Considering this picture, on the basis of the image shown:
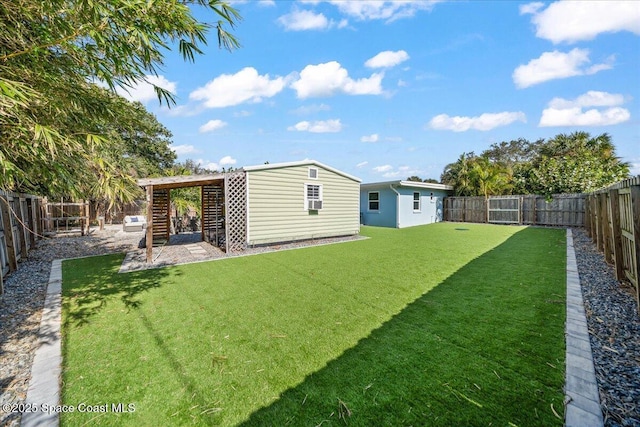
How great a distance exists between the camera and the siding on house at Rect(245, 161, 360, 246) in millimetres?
9109

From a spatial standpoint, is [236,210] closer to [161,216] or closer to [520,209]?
[161,216]

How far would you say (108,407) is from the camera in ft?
7.18

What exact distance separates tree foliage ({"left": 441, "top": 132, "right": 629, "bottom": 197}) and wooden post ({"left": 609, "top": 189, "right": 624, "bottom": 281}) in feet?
41.5

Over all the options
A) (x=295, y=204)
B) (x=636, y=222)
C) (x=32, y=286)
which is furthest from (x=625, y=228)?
(x=32, y=286)

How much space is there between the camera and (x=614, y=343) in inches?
114

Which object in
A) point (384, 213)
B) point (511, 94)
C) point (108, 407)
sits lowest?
point (108, 407)

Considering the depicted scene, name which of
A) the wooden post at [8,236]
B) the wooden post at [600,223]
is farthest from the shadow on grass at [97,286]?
the wooden post at [600,223]

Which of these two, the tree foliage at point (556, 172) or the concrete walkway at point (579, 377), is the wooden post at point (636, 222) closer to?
the concrete walkway at point (579, 377)

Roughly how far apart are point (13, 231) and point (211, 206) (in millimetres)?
5165

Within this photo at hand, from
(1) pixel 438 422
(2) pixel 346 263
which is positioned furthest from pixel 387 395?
(2) pixel 346 263

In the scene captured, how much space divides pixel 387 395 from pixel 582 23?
29.0 feet

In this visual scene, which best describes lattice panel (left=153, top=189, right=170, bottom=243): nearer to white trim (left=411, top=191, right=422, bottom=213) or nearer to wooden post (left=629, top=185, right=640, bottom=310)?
wooden post (left=629, top=185, right=640, bottom=310)

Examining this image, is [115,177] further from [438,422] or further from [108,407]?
[438,422]

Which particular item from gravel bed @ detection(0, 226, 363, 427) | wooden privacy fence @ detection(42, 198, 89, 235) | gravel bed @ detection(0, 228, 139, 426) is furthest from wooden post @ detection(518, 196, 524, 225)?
wooden privacy fence @ detection(42, 198, 89, 235)
